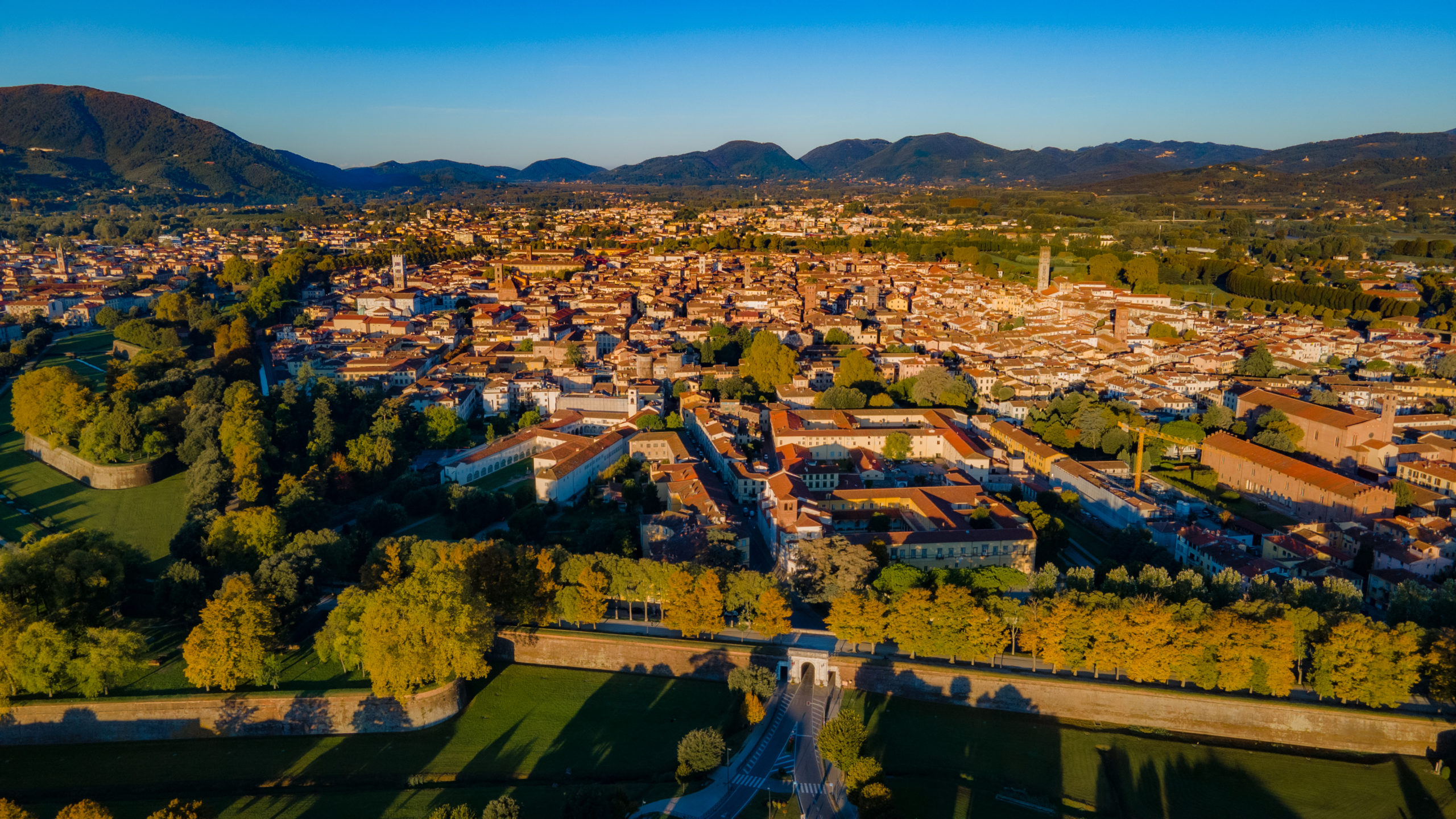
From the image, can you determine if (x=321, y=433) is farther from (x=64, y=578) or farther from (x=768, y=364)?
(x=768, y=364)

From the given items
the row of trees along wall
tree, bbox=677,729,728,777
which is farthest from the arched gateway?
tree, bbox=677,729,728,777

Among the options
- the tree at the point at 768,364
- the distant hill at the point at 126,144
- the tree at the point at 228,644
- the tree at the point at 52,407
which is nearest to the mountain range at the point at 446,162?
the distant hill at the point at 126,144

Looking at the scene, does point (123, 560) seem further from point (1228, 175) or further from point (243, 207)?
point (1228, 175)

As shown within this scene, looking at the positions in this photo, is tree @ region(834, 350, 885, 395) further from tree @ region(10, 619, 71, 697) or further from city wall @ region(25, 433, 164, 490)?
tree @ region(10, 619, 71, 697)

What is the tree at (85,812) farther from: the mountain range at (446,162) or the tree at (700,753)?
the mountain range at (446,162)

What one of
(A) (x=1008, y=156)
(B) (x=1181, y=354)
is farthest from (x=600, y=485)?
(A) (x=1008, y=156)
